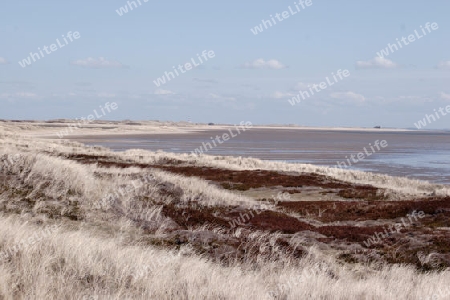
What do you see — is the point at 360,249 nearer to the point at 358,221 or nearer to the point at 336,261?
the point at 336,261

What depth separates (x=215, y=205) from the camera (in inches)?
739

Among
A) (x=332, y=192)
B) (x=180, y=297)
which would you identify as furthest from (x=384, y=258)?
(x=332, y=192)

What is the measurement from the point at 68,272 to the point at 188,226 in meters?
7.19

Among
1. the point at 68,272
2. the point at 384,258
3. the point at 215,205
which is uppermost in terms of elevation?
the point at 68,272

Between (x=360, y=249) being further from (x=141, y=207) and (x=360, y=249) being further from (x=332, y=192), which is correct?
(x=332, y=192)

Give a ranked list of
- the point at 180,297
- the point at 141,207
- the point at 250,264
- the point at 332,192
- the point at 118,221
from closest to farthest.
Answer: the point at 180,297
the point at 250,264
the point at 118,221
the point at 141,207
the point at 332,192

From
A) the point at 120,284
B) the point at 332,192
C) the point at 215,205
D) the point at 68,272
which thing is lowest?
the point at 332,192

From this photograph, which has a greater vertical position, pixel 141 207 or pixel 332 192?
pixel 141 207

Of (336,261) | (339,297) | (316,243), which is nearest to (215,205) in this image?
(316,243)

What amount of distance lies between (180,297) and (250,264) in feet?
10.7

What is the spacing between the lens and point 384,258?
1168 cm

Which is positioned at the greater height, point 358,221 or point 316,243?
point 316,243

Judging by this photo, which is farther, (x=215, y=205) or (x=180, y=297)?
(x=215, y=205)

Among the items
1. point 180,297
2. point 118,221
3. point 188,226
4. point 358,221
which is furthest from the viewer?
point 358,221
